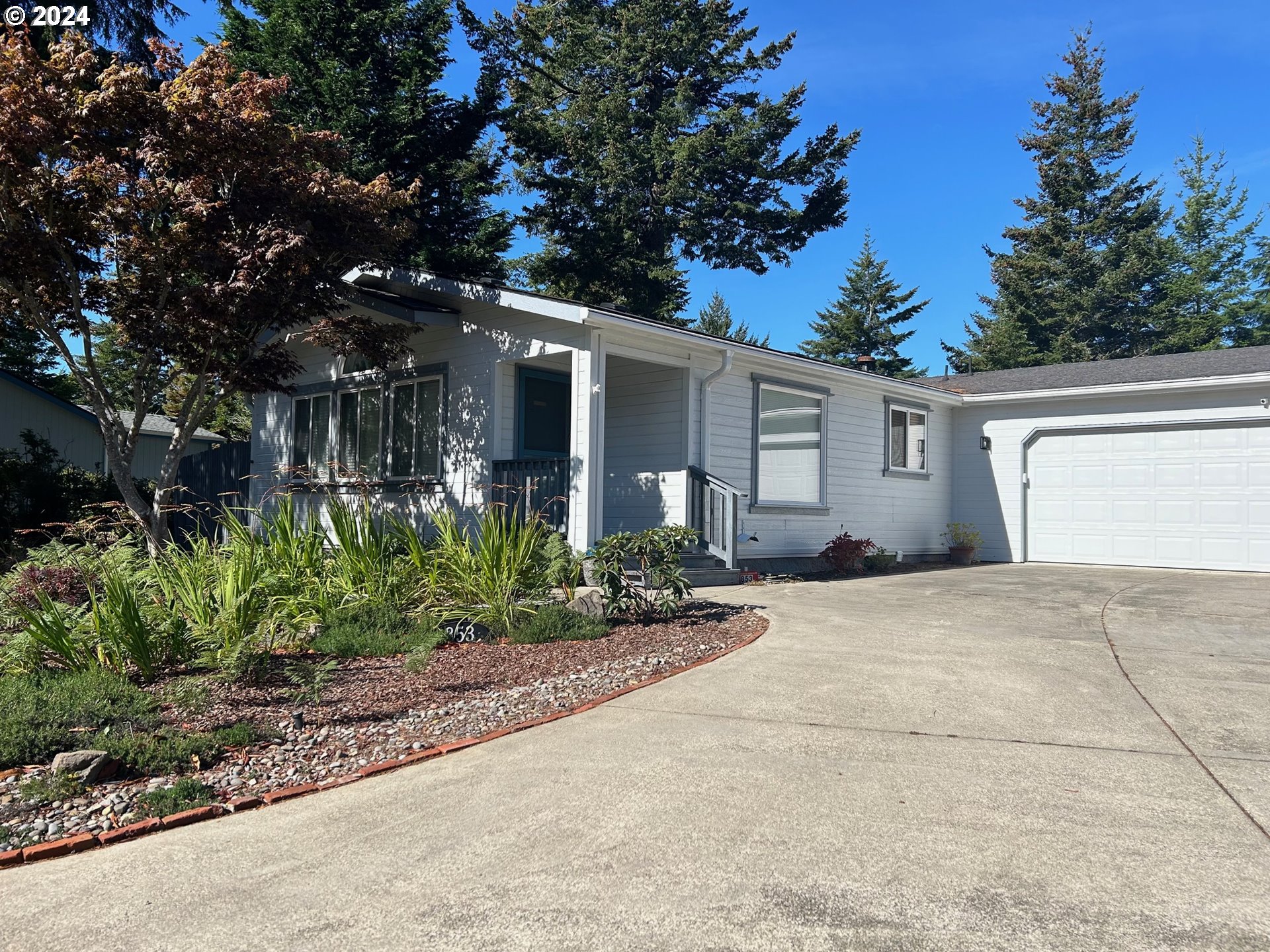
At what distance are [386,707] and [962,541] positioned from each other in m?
12.3

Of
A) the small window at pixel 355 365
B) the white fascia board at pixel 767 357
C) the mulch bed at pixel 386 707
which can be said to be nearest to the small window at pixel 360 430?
the small window at pixel 355 365

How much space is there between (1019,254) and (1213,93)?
11718mm

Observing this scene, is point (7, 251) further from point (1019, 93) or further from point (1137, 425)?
point (1019, 93)

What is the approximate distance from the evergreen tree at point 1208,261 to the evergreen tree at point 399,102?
999 inches

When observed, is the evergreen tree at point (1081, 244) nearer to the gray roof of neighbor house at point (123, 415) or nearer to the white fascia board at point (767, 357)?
the white fascia board at point (767, 357)

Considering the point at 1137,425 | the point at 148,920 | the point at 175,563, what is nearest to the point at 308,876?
the point at 148,920

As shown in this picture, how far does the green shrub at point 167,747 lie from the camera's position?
436 cm

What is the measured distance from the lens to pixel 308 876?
3252mm

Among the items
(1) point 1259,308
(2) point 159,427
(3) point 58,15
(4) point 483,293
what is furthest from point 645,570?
(1) point 1259,308

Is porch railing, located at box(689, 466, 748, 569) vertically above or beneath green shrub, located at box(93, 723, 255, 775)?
above

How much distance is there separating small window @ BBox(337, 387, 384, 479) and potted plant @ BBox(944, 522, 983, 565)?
9367 millimetres

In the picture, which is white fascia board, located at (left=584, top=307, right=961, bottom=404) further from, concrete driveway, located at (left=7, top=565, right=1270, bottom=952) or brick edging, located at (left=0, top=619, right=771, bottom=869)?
brick edging, located at (left=0, top=619, right=771, bottom=869)

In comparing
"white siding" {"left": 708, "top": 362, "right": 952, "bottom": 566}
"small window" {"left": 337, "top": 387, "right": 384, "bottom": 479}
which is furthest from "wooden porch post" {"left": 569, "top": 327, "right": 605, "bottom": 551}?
"small window" {"left": 337, "top": 387, "right": 384, "bottom": 479}

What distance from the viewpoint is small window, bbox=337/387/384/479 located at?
1345cm
